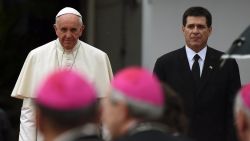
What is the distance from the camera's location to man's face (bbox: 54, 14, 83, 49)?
7.77m

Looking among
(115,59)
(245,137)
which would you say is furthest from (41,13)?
(245,137)

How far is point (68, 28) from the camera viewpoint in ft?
25.5

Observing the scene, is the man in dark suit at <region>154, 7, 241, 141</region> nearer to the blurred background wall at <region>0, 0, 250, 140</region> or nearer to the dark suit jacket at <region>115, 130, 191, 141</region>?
the blurred background wall at <region>0, 0, 250, 140</region>

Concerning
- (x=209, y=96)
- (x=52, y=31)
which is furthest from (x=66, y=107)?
(x=52, y=31)

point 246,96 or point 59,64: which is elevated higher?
point 246,96

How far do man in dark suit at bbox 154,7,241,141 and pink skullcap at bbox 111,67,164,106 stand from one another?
3.30 meters

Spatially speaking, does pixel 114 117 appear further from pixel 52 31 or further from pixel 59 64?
pixel 52 31

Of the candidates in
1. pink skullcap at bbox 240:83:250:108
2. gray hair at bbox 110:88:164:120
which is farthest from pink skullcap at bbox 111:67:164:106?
pink skullcap at bbox 240:83:250:108

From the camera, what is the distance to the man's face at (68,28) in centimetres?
777

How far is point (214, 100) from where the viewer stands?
759 cm

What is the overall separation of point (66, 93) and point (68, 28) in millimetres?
3976

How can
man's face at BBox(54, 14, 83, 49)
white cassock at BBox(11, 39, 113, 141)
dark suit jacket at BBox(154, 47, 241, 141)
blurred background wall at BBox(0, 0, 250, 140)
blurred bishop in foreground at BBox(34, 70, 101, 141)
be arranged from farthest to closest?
blurred background wall at BBox(0, 0, 250, 140), white cassock at BBox(11, 39, 113, 141), man's face at BBox(54, 14, 83, 49), dark suit jacket at BBox(154, 47, 241, 141), blurred bishop in foreground at BBox(34, 70, 101, 141)

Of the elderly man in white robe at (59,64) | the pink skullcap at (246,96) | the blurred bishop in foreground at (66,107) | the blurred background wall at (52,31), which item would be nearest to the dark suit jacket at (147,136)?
the blurred bishop in foreground at (66,107)

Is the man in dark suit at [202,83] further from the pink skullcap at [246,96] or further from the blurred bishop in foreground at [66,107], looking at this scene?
the blurred bishop in foreground at [66,107]
